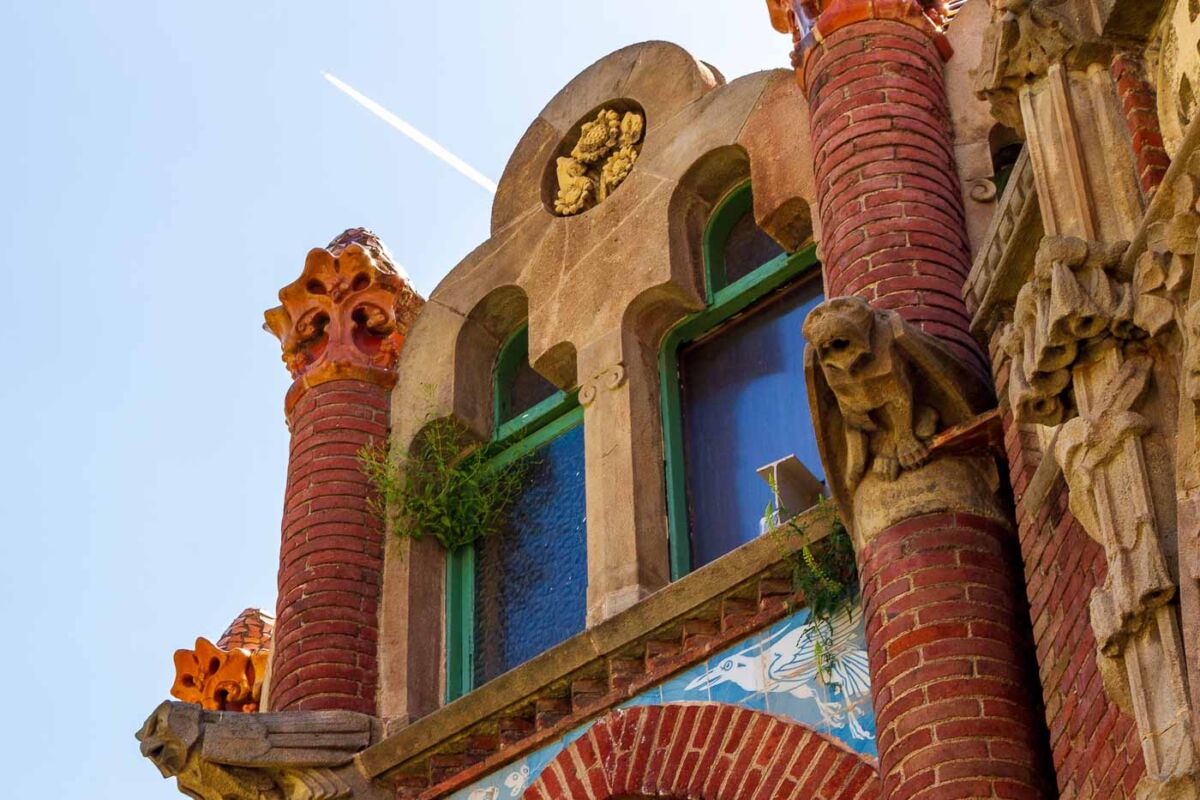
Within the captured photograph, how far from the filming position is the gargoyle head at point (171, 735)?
11.7m


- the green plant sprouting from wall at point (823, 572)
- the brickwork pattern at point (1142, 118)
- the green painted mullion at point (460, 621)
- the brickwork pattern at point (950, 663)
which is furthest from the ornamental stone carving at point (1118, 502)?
the green painted mullion at point (460, 621)

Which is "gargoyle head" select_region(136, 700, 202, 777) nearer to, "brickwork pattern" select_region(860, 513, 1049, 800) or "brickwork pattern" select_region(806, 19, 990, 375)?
"brickwork pattern" select_region(806, 19, 990, 375)

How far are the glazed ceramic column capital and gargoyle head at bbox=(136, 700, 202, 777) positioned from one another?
420 cm

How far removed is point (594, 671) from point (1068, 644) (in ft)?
10.0

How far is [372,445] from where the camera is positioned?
1315 centimetres

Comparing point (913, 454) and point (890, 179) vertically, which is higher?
point (890, 179)

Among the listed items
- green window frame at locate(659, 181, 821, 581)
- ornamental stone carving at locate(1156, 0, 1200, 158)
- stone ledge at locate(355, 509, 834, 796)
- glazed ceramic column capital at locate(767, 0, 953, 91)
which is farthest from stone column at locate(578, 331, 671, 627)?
ornamental stone carving at locate(1156, 0, 1200, 158)

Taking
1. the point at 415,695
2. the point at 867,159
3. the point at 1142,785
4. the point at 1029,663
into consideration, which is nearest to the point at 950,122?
the point at 867,159

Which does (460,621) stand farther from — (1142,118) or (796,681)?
(1142,118)

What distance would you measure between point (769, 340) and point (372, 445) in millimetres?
2492

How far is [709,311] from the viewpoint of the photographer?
12.1 meters

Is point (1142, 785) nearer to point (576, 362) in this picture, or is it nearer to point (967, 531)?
point (967, 531)

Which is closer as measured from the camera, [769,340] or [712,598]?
[712,598]

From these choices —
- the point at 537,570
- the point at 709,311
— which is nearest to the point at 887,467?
the point at 709,311
